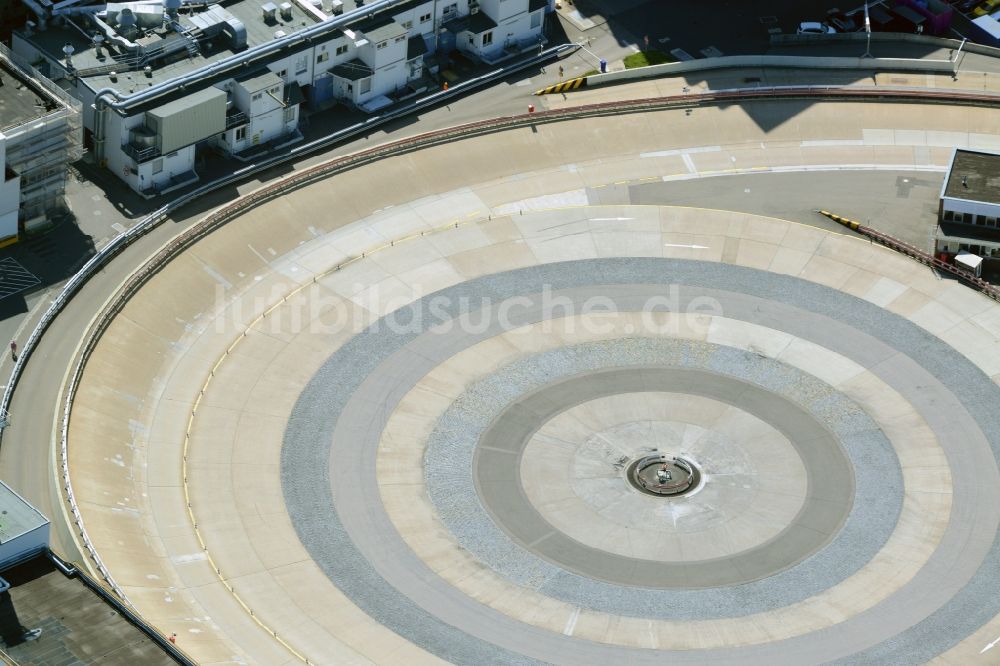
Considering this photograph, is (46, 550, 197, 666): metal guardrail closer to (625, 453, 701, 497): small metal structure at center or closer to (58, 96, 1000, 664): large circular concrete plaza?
(58, 96, 1000, 664): large circular concrete plaza

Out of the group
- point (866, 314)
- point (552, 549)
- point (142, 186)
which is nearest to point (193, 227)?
point (142, 186)

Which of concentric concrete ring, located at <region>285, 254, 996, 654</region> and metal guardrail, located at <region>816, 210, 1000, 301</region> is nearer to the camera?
concentric concrete ring, located at <region>285, 254, 996, 654</region>

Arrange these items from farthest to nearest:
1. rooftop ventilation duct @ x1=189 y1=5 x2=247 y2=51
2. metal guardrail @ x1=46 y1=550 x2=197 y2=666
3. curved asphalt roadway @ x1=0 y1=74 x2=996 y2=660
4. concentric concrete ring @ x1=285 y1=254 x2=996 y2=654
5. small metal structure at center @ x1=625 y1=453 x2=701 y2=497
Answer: rooftop ventilation duct @ x1=189 y1=5 x2=247 y2=51 < small metal structure at center @ x1=625 y1=453 x2=701 y2=497 < concentric concrete ring @ x1=285 y1=254 x2=996 y2=654 < curved asphalt roadway @ x1=0 y1=74 x2=996 y2=660 < metal guardrail @ x1=46 y1=550 x2=197 y2=666

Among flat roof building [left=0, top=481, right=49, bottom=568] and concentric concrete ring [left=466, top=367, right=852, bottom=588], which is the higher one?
flat roof building [left=0, top=481, right=49, bottom=568]

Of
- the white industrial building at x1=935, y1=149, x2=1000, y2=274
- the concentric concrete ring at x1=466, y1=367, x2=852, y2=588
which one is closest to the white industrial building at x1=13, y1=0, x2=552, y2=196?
the concentric concrete ring at x1=466, y1=367, x2=852, y2=588

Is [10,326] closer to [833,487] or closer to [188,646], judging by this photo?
[188,646]

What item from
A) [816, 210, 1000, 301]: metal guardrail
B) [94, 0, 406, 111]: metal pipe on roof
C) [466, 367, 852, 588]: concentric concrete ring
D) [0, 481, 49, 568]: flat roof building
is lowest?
[466, 367, 852, 588]: concentric concrete ring

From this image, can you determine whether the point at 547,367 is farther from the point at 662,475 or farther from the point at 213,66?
the point at 213,66
